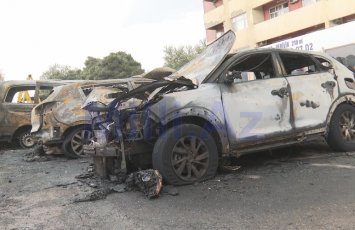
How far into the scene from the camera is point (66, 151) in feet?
27.1

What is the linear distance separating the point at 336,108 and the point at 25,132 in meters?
7.49

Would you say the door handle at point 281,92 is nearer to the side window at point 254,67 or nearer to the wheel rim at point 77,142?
the side window at point 254,67

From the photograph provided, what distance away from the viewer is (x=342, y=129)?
646cm

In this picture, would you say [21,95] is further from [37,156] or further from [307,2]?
[307,2]

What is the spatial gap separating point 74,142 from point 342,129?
15.8 ft

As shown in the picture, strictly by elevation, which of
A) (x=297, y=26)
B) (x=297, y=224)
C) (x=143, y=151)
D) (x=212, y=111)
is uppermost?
(x=297, y=26)

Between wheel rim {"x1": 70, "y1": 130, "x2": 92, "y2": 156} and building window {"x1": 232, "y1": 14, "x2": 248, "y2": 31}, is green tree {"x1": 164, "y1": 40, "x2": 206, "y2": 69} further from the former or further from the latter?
wheel rim {"x1": 70, "y1": 130, "x2": 92, "y2": 156}

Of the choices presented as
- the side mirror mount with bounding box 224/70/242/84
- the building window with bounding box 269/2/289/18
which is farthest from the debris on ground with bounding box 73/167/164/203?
the building window with bounding box 269/2/289/18

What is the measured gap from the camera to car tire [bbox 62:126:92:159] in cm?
821

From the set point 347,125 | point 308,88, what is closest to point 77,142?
point 308,88

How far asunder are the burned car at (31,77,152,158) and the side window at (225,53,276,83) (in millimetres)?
2600

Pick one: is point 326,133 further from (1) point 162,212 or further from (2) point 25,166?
(2) point 25,166

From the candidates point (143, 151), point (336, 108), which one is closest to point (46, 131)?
point (143, 151)

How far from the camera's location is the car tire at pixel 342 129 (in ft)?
20.8
